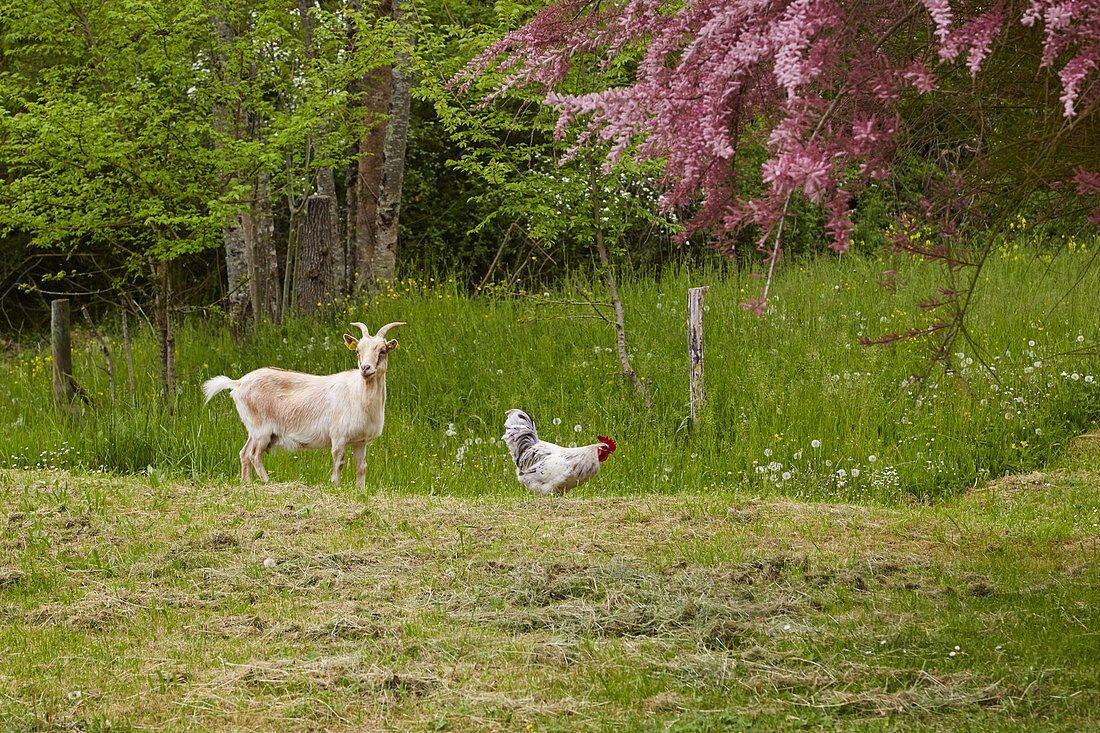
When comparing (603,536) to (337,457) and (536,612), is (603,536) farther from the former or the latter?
(337,457)

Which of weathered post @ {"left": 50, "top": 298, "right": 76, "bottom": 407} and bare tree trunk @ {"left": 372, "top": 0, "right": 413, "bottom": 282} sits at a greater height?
bare tree trunk @ {"left": 372, "top": 0, "right": 413, "bottom": 282}

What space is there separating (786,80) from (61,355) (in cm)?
973

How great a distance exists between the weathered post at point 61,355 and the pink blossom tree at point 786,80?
25.0 ft

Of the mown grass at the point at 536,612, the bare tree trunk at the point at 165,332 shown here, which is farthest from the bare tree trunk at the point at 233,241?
the mown grass at the point at 536,612

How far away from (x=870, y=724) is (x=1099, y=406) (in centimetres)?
734

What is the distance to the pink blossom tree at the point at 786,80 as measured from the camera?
3.55 meters

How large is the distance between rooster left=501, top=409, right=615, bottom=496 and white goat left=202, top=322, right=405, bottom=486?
4.06 feet

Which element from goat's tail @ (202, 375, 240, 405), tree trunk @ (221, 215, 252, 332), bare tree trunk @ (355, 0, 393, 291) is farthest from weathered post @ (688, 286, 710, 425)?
tree trunk @ (221, 215, 252, 332)

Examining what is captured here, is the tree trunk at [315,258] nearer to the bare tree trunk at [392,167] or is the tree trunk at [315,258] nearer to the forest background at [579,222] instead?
the forest background at [579,222]

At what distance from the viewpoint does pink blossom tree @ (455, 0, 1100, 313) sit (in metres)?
3.55

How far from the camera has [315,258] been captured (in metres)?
14.8

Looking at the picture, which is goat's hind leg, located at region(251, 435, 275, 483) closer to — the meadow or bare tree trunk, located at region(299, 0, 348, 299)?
the meadow

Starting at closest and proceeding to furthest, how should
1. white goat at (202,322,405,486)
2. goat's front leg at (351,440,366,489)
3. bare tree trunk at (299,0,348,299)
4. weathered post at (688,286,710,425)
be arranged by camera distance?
white goat at (202,322,405,486) → goat's front leg at (351,440,366,489) → weathered post at (688,286,710,425) → bare tree trunk at (299,0,348,299)

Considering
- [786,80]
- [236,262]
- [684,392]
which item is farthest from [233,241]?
[786,80]
